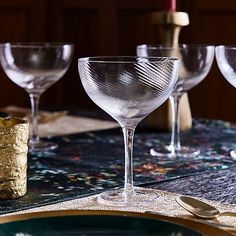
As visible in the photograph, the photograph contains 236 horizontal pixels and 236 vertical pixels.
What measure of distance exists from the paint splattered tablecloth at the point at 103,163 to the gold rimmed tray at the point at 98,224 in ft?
0.62

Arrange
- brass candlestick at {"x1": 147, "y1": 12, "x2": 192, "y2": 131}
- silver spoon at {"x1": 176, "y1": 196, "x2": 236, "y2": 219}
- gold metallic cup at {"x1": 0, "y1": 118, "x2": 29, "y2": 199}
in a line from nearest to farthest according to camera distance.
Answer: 1. silver spoon at {"x1": 176, "y1": 196, "x2": 236, "y2": 219}
2. gold metallic cup at {"x1": 0, "y1": 118, "x2": 29, "y2": 199}
3. brass candlestick at {"x1": 147, "y1": 12, "x2": 192, "y2": 131}

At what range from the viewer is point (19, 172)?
907mm

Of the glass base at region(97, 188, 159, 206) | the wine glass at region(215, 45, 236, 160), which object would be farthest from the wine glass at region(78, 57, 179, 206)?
the wine glass at region(215, 45, 236, 160)

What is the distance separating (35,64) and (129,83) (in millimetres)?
509

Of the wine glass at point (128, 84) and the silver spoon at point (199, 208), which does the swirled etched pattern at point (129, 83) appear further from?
the silver spoon at point (199, 208)

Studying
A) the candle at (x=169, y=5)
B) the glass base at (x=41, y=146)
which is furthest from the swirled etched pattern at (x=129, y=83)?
the candle at (x=169, y=5)

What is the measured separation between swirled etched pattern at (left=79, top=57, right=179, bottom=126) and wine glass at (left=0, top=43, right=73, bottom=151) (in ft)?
1.49

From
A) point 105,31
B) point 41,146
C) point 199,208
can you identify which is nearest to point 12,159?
point 199,208

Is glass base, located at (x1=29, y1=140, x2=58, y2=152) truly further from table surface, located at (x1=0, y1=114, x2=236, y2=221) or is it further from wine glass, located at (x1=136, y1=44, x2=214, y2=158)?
wine glass, located at (x1=136, y1=44, x2=214, y2=158)

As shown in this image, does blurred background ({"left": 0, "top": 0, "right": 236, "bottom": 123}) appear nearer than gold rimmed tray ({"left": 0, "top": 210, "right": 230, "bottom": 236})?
No

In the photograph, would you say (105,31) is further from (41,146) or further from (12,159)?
(12,159)

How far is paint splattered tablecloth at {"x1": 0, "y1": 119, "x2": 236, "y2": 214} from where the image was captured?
955 mm

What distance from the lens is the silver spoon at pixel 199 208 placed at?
31.3 inches

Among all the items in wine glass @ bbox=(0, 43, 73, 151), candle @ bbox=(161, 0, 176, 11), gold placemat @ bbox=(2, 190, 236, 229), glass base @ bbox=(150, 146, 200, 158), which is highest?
candle @ bbox=(161, 0, 176, 11)
